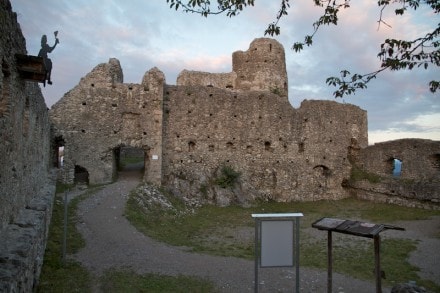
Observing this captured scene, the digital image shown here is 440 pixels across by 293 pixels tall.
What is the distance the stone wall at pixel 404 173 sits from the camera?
754 inches

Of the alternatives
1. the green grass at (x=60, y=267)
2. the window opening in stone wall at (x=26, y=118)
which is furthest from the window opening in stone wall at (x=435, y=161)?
the window opening in stone wall at (x=26, y=118)

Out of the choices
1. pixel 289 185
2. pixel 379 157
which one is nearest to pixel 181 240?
pixel 289 185

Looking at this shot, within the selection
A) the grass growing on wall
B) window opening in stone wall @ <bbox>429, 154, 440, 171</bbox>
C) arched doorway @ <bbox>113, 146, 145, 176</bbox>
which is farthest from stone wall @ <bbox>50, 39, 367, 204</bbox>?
window opening in stone wall @ <bbox>429, 154, 440, 171</bbox>

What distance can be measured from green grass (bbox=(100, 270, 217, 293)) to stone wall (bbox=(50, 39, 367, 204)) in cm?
938

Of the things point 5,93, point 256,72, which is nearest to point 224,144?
point 256,72

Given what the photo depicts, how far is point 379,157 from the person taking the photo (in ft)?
73.8

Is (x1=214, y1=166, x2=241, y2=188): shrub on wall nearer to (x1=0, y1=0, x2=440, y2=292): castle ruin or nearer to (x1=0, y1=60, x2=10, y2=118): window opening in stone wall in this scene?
(x1=0, y1=0, x2=440, y2=292): castle ruin

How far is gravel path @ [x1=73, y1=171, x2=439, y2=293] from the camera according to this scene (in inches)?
312

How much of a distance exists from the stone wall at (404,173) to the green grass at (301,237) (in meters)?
1.23

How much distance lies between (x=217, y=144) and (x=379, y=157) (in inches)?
420

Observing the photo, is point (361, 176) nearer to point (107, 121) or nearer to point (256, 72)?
point (256, 72)

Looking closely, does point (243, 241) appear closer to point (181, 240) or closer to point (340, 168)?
point (181, 240)

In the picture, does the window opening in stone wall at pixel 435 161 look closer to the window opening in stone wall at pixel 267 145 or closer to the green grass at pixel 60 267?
the window opening in stone wall at pixel 267 145

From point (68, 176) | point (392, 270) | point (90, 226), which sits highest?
point (68, 176)
